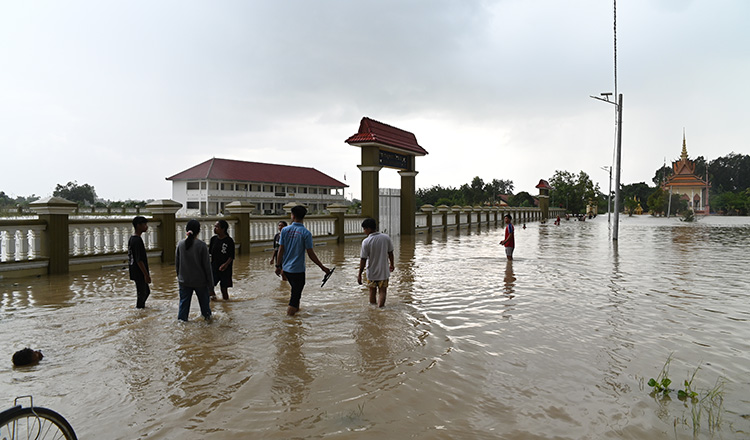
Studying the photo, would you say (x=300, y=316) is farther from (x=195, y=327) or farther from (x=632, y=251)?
(x=632, y=251)

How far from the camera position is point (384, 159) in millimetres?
23062

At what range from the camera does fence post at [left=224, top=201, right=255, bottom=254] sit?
16016mm

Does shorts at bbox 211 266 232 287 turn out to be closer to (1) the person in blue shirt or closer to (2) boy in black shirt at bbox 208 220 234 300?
(2) boy in black shirt at bbox 208 220 234 300

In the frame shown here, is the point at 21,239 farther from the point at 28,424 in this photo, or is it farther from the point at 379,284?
the point at 28,424

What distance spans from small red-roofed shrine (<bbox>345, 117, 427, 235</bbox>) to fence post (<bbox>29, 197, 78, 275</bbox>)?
42.5 feet

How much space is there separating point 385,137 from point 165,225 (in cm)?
1222

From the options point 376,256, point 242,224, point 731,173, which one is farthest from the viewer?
point 731,173

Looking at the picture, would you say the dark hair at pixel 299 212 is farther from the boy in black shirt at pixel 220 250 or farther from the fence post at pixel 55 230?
the fence post at pixel 55 230

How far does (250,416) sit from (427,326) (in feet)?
10.8

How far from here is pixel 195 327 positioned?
642cm

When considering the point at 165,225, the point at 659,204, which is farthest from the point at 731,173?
the point at 165,225

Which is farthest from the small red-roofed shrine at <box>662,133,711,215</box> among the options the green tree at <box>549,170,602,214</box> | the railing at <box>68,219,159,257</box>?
the railing at <box>68,219,159,257</box>

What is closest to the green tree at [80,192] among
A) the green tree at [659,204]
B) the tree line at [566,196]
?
the tree line at [566,196]

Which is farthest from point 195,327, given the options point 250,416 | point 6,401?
point 250,416
